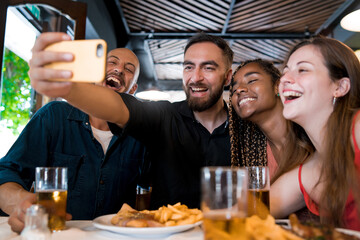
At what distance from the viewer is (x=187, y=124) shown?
2078mm

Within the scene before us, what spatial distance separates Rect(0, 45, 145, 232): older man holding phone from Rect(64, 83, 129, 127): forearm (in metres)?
0.33

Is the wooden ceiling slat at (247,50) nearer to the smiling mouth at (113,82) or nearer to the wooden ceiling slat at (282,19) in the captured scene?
the wooden ceiling slat at (282,19)

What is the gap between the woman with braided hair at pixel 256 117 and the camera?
201 cm

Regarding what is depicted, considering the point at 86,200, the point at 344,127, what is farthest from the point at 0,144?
the point at 344,127

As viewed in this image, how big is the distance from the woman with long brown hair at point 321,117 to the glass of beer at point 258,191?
333mm

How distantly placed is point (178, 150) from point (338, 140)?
93cm

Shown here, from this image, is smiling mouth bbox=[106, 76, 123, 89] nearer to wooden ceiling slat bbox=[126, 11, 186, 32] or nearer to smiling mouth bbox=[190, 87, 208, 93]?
smiling mouth bbox=[190, 87, 208, 93]

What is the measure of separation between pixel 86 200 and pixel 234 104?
3.59ft

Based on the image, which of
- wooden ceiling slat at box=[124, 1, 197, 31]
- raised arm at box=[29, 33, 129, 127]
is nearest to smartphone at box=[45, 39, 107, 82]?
raised arm at box=[29, 33, 129, 127]

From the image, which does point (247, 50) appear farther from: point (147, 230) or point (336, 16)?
point (147, 230)

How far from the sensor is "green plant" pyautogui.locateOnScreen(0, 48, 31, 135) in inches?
120

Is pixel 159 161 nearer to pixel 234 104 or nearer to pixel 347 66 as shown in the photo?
pixel 234 104

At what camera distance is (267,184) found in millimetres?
1160

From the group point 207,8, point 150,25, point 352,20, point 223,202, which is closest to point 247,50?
point 207,8
